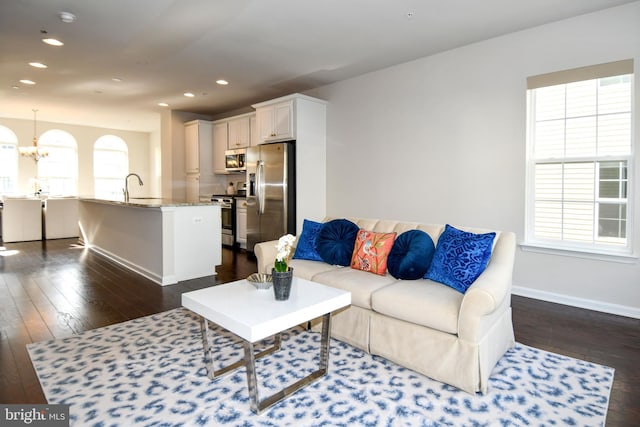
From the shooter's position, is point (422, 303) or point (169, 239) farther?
point (169, 239)

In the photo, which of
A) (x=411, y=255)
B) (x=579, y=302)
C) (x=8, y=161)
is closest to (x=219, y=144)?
(x=8, y=161)

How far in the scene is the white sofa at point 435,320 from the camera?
2.00 metres

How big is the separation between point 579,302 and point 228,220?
17.8 ft

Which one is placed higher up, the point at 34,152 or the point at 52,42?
the point at 52,42

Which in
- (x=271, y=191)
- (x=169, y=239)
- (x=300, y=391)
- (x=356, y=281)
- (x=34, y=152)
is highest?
(x=34, y=152)

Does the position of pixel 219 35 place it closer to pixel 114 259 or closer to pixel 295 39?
pixel 295 39

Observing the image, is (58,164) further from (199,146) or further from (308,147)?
(308,147)

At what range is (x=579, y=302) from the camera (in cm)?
345

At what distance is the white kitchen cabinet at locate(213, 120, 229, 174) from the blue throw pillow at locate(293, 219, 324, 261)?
4445 mm

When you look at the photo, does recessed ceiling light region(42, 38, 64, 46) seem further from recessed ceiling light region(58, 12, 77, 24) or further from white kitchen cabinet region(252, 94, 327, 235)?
white kitchen cabinet region(252, 94, 327, 235)

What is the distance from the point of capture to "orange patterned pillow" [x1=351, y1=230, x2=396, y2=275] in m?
2.84

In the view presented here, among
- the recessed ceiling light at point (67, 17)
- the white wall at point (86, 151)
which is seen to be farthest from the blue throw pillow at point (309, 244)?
the white wall at point (86, 151)

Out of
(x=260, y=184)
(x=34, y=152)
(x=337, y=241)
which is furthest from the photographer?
(x=34, y=152)

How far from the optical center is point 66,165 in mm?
9742
